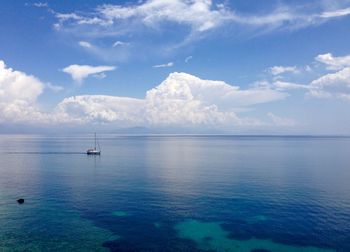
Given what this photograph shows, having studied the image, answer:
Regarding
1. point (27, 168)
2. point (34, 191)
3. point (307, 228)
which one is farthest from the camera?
point (27, 168)

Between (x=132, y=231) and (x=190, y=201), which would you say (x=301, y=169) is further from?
(x=132, y=231)

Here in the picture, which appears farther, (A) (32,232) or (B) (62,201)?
(B) (62,201)

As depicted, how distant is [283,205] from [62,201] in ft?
218

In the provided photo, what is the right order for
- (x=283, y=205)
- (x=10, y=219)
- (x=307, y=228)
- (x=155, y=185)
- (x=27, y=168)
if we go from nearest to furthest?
(x=307, y=228) < (x=10, y=219) < (x=283, y=205) < (x=155, y=185) < (x=27, y=168)

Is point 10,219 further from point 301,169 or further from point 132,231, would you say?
point 301,169

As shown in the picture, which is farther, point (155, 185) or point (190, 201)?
point (155, 185)

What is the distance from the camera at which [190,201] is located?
9238 cm

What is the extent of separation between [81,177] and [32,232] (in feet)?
227

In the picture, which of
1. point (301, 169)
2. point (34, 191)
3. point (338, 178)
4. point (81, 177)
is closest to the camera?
point (34, 191)

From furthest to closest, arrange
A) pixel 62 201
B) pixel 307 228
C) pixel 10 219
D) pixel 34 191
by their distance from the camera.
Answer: pixel 34 191 → pixel 62 201 → pixel 10 219 → pixel 307 228

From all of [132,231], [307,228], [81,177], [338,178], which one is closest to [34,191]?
[81,177]

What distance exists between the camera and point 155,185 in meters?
116

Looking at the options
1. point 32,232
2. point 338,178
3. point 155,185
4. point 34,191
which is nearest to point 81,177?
point 34,191

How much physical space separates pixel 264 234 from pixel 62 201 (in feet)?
199
